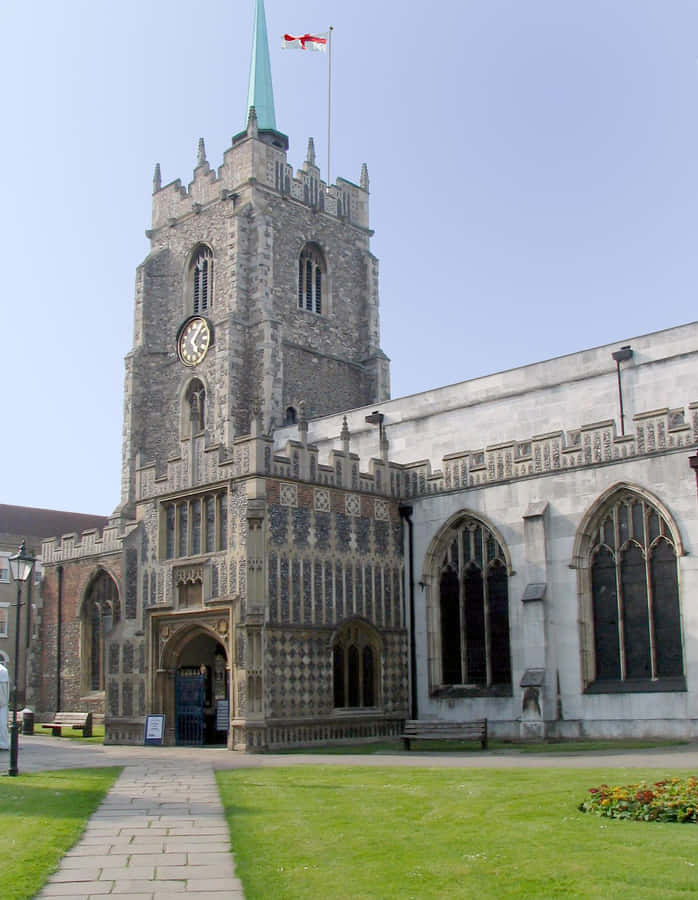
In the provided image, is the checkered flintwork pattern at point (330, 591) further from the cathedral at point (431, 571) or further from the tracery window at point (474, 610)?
the tracery window at point (474, 610)

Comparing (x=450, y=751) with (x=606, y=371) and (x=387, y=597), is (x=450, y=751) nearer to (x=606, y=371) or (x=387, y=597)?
(x=387, y=597)

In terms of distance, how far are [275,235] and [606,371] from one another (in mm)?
18099

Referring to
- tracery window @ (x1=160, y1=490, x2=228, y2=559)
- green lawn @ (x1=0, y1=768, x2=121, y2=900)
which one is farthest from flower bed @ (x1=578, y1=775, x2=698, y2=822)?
tracery window @ (x1=160, y1=490, x2=228, y2=559)

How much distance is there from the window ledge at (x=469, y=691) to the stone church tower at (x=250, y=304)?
15588 millimetres

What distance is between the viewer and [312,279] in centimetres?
4541

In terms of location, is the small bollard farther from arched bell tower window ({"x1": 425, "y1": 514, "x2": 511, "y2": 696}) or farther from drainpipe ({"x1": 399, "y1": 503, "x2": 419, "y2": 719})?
arched bell tower window ({"x1": 425, "y1": 514, "x2": 511, "y2": 696})

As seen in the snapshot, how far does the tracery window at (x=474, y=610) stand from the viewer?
89.1ft

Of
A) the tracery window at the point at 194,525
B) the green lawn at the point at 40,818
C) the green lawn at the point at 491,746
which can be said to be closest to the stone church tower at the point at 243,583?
the tracery window at the point at 194,525

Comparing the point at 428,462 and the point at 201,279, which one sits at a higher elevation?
the point at 201,279

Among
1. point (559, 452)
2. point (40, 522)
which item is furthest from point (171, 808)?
point (40, 522)

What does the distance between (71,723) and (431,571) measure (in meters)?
14.1

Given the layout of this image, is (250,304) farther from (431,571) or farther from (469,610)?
(469,610)

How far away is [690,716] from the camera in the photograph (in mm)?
23031

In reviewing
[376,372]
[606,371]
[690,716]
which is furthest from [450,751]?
[376,372]
